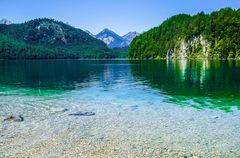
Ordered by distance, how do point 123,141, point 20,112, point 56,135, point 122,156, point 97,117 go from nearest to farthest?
1. point 122,156
2. point 123,141
3. point 56,135
4. point 97,117
5. point 20,112

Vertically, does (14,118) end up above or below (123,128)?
above

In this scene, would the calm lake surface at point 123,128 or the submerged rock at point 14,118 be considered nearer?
the calm lake surface at point 123,128

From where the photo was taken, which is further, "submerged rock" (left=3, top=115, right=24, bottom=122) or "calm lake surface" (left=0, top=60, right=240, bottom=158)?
"submerged rock" (left=3, top=115, right=24, bottom=122)

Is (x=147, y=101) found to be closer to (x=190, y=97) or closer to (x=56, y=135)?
(x=190, y=97)

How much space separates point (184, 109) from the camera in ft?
95.9

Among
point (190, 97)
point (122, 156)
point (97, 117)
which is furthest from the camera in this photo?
point (190, 97)

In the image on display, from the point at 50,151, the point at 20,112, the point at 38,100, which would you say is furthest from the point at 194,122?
the point at 38,100

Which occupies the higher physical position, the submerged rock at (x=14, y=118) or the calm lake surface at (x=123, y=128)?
the submerged rock at (x=14, y=118)

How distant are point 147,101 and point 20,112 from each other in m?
14.2

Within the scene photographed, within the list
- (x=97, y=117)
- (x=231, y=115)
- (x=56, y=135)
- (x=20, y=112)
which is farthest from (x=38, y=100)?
(x=231, y=115)

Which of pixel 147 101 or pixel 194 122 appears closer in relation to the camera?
pixel 194 122

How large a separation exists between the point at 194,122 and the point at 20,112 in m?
15.9

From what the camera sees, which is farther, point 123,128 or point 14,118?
point 14,118

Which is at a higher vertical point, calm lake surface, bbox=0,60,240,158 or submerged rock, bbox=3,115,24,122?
submerged rock, bbox=3,115,24,122
